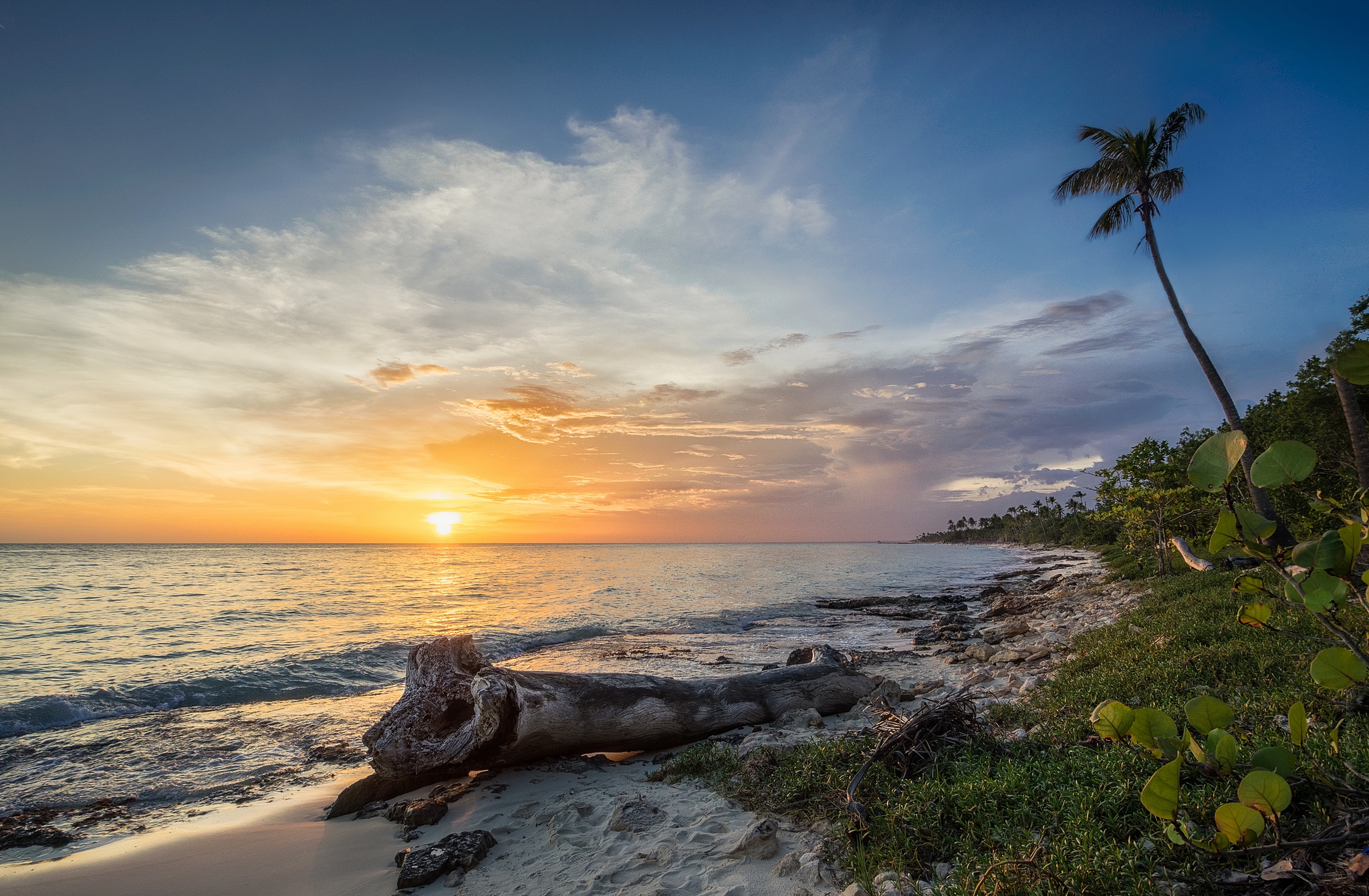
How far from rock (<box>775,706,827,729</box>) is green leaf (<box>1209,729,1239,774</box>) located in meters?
7.36

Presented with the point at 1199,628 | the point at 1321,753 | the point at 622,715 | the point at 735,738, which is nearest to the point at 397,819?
the point at 622,715

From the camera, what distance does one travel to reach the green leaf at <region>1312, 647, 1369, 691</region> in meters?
1.84

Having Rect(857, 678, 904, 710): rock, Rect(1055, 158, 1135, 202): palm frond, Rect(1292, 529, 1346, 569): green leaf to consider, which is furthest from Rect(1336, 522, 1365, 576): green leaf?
Rect(1055, 158, 1135, 202): palm frond

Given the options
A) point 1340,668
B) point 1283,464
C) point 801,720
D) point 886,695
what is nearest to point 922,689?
point 886,695

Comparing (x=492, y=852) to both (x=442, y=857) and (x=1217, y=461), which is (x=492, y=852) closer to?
(x=442, y=857)

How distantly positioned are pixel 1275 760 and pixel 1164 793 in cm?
40

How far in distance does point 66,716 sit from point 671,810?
13167mm

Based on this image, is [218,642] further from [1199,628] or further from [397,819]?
[1199,628]

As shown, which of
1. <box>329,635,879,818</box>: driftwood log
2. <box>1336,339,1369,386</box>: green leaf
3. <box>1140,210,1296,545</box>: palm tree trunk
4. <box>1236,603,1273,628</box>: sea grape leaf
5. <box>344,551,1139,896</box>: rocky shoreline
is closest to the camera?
<box>1336,339,1369,386</box>: green leaf

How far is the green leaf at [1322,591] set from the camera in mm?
1641

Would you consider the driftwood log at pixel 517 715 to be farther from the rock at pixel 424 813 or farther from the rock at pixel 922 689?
the rock at pixel 922 689

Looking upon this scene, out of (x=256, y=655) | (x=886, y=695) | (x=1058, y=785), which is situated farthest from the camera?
(x=256, y=655)

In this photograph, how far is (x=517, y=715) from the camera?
7535 millimetres

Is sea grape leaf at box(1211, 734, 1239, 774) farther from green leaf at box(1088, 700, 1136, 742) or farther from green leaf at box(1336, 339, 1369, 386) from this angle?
green leaf at box(1336, 339, 1369, 386)
